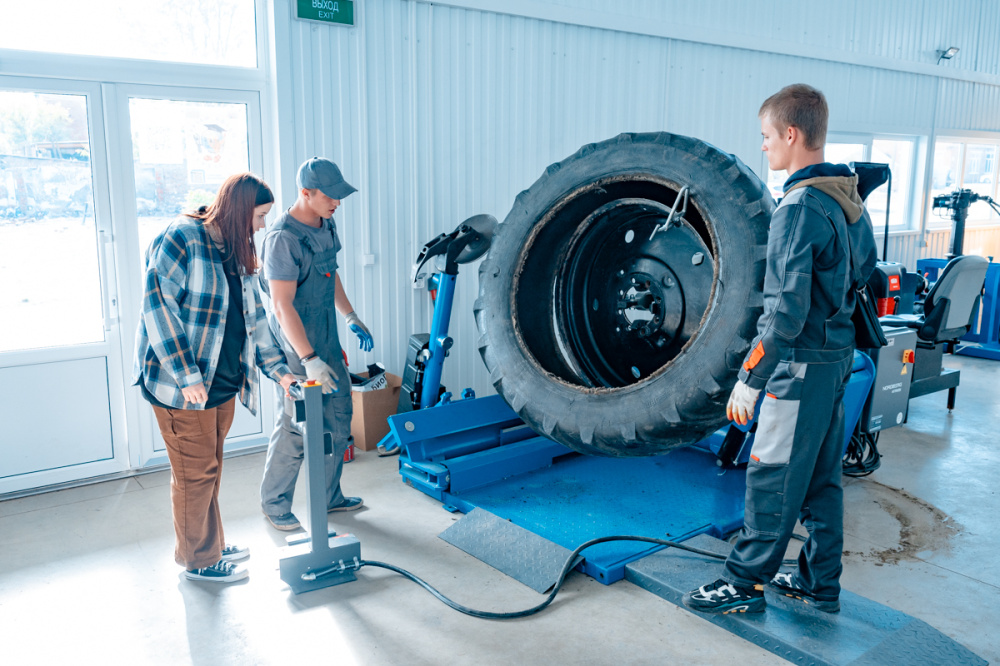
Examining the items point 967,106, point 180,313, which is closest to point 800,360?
point 180,313

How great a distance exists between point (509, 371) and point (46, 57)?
2900 millimetres

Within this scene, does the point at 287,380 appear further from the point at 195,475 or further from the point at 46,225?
the point at 46,225

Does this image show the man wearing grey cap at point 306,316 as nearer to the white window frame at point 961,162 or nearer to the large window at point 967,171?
the white window frame at point 961,162

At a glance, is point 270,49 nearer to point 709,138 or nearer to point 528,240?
point 528,240

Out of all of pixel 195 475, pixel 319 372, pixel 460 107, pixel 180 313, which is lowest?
pixel 195 475

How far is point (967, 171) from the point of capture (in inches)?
398

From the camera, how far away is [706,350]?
263 centimetres

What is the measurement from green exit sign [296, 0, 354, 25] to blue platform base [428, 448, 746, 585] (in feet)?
9.43

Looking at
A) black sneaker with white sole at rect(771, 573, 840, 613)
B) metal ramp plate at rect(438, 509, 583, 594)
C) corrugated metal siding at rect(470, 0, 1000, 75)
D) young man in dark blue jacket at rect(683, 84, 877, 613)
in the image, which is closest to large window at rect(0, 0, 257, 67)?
corrugated metal siding at rect(470, 0, 1000, 75)

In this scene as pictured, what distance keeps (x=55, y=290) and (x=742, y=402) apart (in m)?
3.64

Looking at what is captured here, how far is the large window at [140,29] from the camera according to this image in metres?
3.78

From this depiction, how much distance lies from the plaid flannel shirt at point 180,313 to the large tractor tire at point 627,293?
1164 mm

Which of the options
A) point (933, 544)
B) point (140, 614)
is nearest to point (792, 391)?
point (933, 544)

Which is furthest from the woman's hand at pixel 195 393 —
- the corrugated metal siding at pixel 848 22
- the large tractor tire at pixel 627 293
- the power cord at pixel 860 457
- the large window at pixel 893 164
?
the large window at pixel 893 164
